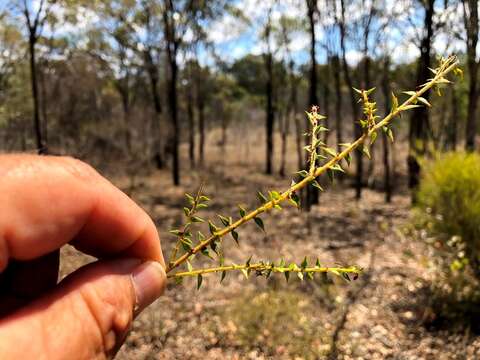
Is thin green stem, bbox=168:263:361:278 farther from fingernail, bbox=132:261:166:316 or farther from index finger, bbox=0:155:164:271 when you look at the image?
index finger, bbox=0:155:164:271

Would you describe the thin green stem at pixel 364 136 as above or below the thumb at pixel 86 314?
above

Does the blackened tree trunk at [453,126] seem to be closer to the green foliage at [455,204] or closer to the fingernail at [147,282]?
the green foliage at [455,204]

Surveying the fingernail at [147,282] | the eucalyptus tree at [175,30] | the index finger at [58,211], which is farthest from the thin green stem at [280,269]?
the eucalyptus tree at [175,30]

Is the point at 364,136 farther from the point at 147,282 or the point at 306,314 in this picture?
the point at 306,314

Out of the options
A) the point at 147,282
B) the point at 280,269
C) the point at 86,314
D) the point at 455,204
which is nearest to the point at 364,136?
the point at 280,269

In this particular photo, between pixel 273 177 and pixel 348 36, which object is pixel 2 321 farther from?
pixel 273 177

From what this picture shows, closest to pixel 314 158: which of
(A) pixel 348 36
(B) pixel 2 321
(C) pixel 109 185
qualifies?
(C) pixel 109 185

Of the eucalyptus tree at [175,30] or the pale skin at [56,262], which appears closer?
the pale skin at [56,262]
